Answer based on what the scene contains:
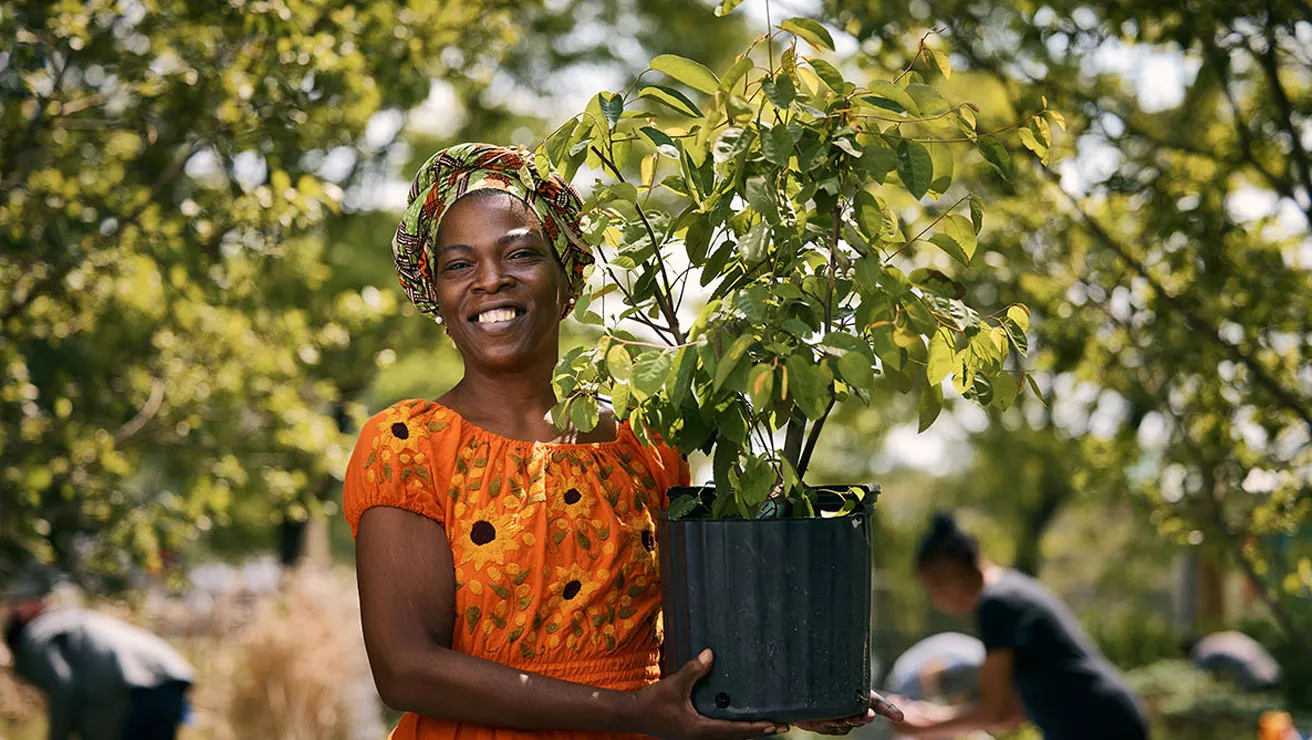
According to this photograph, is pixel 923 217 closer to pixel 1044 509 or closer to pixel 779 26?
pixel 779 26

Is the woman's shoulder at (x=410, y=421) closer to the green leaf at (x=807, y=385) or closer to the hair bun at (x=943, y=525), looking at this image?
the green leaf at (x=807, y=385)

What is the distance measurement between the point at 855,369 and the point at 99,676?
5.91m

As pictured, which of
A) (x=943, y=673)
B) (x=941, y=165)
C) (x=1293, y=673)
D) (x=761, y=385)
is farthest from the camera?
(x=1293, y=673)

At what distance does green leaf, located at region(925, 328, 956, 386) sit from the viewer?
1886mm

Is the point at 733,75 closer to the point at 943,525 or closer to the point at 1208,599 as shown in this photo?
the point at 943,525

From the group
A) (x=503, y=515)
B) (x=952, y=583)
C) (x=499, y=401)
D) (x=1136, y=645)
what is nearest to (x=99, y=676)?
(x=952, y=583)

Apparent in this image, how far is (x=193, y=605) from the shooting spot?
1166 centimetres

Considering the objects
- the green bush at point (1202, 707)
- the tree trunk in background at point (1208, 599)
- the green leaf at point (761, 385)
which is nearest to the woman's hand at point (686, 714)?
the green leaf at point (761, 385)

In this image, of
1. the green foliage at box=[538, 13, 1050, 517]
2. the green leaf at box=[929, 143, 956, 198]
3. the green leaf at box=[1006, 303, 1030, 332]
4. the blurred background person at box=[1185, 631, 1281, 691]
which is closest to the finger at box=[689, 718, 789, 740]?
the green foliage at box=[538, 13, 1050, 517]

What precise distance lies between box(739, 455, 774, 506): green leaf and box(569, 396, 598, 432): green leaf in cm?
23

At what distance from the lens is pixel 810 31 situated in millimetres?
1895

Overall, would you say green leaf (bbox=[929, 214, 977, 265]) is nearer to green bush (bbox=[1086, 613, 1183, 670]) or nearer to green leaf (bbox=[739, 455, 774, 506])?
green leaf (bbox=[739, 455, 774, 506])

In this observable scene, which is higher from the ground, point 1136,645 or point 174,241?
point 174,241

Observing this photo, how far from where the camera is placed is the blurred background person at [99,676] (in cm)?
674
